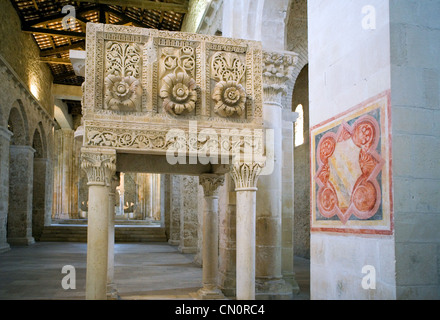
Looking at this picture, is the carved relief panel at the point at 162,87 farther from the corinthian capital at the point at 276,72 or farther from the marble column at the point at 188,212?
the marble column at the point at 188,212

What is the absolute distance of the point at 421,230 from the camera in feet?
9.10

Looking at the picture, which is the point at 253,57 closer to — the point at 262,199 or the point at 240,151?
the point at 240,151

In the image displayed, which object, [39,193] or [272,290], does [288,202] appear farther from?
[39,193]

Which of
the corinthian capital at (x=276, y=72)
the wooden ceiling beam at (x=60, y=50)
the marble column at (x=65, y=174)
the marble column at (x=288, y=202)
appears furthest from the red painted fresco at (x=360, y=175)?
the marble column at (x=65, y=174)

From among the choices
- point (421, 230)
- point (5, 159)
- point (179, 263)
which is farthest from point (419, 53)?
point (5, 159)

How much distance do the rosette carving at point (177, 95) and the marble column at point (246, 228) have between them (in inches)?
33.7

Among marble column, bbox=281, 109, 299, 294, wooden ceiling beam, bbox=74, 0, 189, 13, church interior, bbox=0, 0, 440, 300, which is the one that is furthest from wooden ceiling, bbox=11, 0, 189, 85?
marble column, bbox=281, 109, 299, 294

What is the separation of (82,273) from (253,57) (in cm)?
676

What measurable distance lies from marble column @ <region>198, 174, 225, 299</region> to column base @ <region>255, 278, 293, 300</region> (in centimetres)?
62

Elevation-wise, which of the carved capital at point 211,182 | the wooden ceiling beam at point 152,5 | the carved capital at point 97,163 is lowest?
the carved capital at point 211,182

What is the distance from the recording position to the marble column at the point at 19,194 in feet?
55.8

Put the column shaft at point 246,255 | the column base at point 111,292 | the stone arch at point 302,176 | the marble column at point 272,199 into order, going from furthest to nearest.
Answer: the stone arch at point 302,176, the marble column at point 272,199, the column base at point 111,292, the column shaft at point 246,255

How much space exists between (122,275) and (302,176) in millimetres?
8231

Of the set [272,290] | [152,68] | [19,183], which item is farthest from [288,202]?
[19,183]
